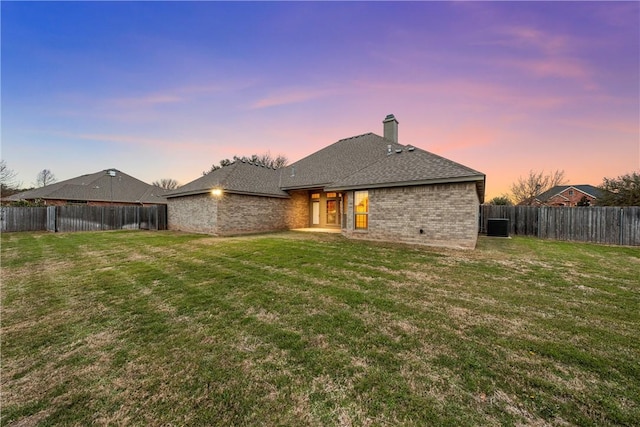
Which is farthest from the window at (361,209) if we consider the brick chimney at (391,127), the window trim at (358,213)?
the brick chimney at (391,127)

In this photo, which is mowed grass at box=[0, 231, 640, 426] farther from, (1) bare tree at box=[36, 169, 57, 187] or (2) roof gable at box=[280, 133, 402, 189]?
(1) bare tree at box=[36, 169, 57, 187]

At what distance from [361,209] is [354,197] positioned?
2.26ft

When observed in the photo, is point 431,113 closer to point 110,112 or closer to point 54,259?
point 54,259

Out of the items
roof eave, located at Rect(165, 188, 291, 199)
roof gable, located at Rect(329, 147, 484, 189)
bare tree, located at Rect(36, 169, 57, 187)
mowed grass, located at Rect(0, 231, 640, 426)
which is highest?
bare tree, located at Rect(36, 169, 57, 187)

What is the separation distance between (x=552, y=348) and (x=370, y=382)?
229 cm

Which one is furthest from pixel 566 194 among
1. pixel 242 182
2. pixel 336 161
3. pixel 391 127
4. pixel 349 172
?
pixel 242 182

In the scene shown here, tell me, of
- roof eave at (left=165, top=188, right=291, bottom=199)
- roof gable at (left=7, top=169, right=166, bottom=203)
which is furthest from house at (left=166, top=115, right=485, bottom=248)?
roof gable at (left=7, top=169, right=166, bottom=203)

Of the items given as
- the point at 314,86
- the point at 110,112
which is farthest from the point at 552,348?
the point at 110,112

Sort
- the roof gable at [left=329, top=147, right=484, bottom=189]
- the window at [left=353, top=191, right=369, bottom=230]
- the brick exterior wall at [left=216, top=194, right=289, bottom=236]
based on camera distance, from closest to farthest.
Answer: the roof gable at [left=329, top=147, right=484, bottom=189] < the window at [left=353, top=191, right=369, bottom=230] < the brick exterior wall at [left=216, top=194, right=289, bottom=236]

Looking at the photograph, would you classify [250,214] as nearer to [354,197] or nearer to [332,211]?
[332,211]

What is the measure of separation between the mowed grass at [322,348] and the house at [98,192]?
2145 centimetres

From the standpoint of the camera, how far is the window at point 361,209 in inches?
440

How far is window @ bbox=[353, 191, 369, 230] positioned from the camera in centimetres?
1117

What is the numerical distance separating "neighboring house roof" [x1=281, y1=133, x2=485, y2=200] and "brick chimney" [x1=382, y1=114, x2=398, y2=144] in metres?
0.69
